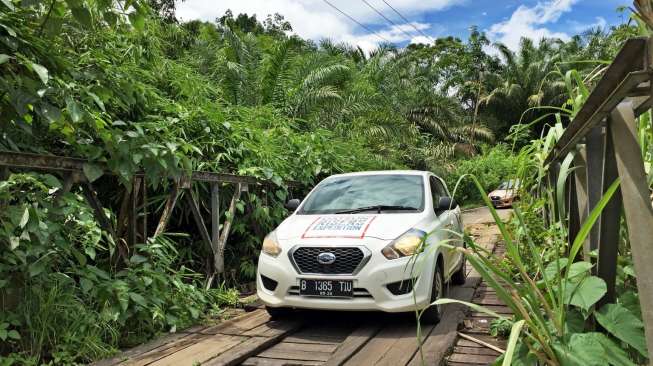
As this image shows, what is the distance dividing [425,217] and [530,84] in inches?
1378

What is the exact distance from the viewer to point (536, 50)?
126 feet

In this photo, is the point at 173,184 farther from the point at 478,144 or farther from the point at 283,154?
the point at 478,144

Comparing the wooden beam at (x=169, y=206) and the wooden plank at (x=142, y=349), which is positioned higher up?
the wooden beam at (x=169, y=206)

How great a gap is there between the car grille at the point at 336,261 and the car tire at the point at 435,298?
74 centimetres

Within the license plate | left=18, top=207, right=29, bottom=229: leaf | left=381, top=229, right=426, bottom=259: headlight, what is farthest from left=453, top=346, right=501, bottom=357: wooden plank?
left=18, top=207, right=29, bottom=229: leaf

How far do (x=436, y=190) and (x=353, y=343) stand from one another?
2.77m

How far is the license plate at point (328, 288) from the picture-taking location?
15.2ft

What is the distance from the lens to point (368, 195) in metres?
5.82

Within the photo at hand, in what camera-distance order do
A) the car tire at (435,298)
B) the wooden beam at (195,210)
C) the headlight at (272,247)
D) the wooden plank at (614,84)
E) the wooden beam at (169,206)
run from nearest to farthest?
the wooden plank at (614,84)
the car tire at (435,298)
the headlight at (272,247)
the wooden beam at (169,206)
the wooden beam at (195,210)

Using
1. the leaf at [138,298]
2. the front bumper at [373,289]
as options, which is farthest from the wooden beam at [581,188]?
the leaf at [138,298]

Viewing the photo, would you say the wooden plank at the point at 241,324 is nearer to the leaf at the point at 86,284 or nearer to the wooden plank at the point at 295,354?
the wooden plank at the point at 295,354

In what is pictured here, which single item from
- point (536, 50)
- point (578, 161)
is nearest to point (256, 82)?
point (578, 161)

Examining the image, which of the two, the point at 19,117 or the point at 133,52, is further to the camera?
the point at 133,52

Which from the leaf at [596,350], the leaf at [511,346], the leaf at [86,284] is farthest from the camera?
the leaf at [86,284]
